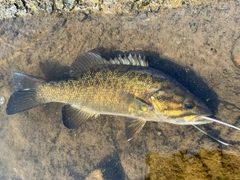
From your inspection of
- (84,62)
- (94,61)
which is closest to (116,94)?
(94,61)

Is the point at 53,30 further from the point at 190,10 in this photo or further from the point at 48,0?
the point at 190,10

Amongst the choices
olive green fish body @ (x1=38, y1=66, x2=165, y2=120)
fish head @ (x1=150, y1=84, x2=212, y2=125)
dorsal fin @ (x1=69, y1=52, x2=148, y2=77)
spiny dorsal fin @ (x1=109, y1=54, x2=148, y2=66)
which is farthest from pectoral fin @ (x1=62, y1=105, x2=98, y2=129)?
fish head @ (x1=150, y1=84, x2=212, y2=125)

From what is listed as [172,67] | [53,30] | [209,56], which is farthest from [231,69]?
[53,30]

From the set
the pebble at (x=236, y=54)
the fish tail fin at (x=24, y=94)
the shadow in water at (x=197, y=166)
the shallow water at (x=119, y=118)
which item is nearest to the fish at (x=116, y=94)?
the fish tail fin at (x=24, y=94)

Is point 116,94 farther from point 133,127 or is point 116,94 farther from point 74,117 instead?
point 74,117

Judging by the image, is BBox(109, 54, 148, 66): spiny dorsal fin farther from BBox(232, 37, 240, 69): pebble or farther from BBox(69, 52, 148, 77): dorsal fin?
BBox(232, 37, 240, 69): pebble
